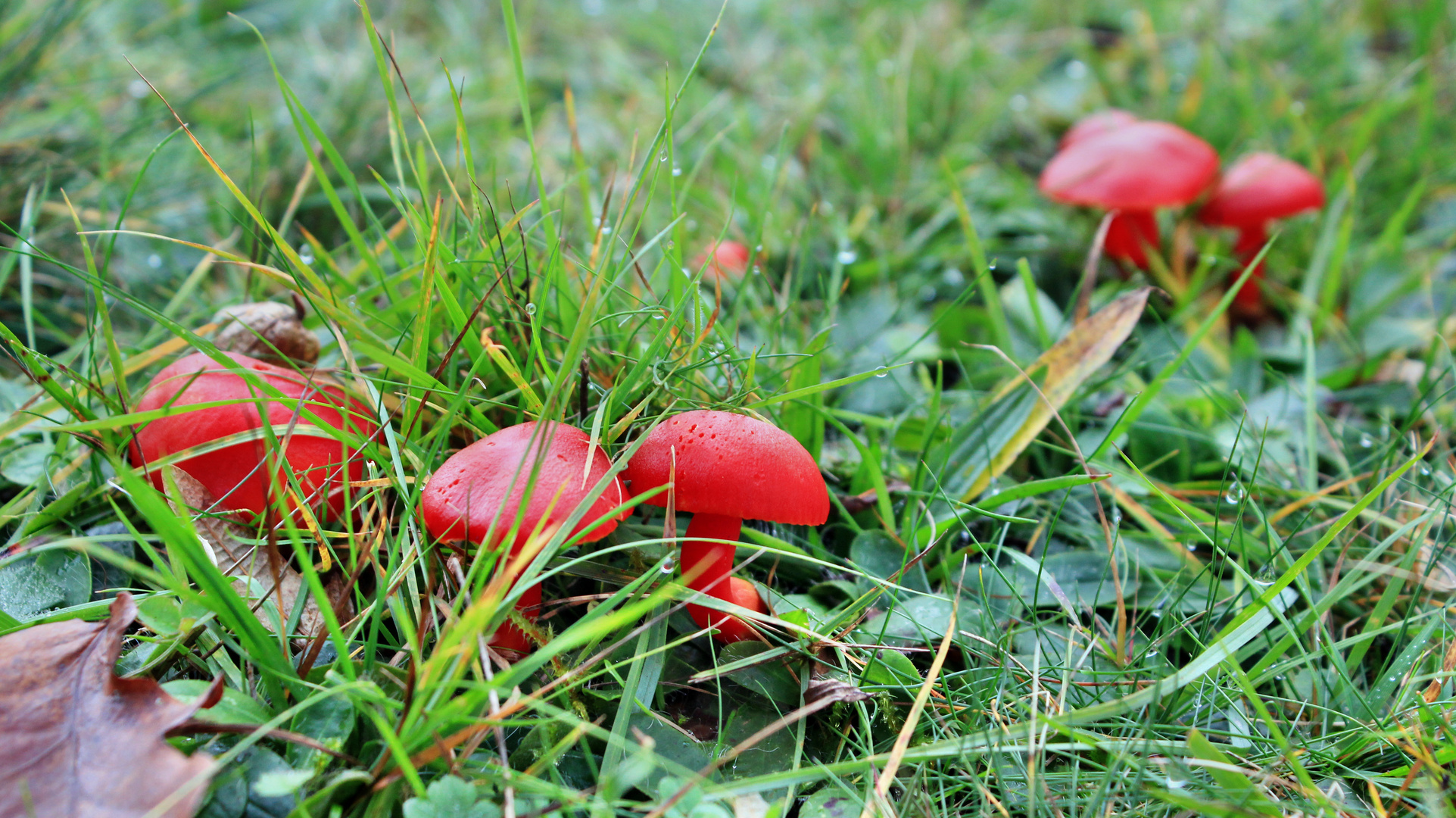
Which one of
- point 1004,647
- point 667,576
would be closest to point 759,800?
point 667,576

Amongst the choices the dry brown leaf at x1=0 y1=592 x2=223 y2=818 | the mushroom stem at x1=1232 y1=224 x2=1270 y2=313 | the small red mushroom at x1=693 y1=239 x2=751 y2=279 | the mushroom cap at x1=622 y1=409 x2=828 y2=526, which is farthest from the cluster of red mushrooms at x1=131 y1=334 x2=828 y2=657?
the mushroom stem at x1=1232 y1=224 x2=1270 y2=313

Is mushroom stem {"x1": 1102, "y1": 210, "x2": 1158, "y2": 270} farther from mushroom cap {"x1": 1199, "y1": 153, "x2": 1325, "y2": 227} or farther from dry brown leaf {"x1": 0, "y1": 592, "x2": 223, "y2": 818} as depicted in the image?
dry brown leaf {"x1": 0, "y1": 592, "x2": 223, "y2": 818}

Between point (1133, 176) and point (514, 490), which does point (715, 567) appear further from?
point (1133, 176)

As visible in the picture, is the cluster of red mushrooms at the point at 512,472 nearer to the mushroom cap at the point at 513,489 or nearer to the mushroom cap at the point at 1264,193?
the mushroom cap at the point at 513,489

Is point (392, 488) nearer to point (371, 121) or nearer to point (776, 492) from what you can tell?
point (776, 492)

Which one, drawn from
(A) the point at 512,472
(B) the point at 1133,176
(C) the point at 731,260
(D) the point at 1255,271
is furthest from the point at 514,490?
(D) the point at 1255,271
